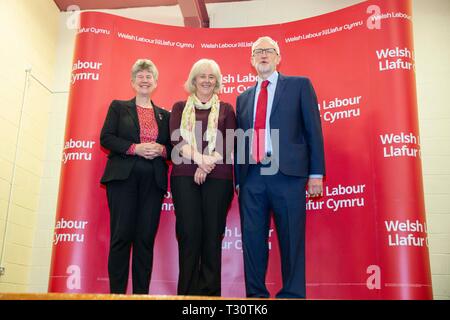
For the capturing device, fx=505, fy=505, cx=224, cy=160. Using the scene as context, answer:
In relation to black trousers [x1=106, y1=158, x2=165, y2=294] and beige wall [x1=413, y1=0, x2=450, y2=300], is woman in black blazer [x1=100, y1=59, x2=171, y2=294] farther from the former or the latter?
beige wall [x1=413, y1=0, x2=450, y2=300]

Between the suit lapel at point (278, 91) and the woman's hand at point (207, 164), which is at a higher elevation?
the suit lapel at point (278, 91)

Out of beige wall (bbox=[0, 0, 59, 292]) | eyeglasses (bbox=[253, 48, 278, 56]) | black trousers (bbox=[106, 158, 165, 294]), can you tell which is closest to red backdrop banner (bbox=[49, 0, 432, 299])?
black trousers (bbox=[106, 158, 165, 294])

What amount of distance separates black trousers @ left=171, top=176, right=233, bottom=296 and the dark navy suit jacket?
0.60 ft

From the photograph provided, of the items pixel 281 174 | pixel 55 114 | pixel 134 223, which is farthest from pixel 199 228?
pixel 55 114

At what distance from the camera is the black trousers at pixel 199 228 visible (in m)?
2.90

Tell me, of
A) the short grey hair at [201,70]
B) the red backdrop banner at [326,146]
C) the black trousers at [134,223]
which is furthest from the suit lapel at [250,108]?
the red backdrop banner at [326,146]

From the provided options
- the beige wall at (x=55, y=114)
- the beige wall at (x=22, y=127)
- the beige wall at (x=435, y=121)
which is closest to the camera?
the beige wall at (x=435, y=121)

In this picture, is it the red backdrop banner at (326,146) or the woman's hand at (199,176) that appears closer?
the woman's hand at (199,176)

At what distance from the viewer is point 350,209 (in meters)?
3.71

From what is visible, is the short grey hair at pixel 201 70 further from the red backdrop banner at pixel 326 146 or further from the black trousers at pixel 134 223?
the red backdrop banner at pixel 326 146

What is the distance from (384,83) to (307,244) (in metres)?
1.33

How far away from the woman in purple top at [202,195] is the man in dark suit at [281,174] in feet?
0.36
